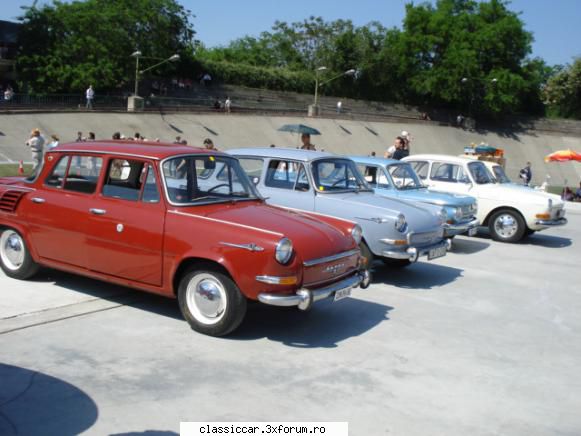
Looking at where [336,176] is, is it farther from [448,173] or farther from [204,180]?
[448,173]

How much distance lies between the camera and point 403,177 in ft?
38.3

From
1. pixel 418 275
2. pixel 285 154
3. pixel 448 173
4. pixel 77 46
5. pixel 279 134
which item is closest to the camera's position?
pixel 285 154

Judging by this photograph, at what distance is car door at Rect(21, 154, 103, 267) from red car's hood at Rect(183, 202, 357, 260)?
4.23 ft

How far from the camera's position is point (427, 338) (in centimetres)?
651

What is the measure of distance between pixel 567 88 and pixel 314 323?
7109 cm

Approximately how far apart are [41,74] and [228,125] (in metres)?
13.4

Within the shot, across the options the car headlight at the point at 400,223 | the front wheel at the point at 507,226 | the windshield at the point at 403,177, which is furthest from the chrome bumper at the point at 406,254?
the front wheel at the point at 507,226

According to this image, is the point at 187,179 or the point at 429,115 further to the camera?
the point at 429,115

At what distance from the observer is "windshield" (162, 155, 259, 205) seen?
634 cm

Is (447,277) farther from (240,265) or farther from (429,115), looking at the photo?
(429,115)

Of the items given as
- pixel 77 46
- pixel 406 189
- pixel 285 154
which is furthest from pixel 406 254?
pixel 77 46

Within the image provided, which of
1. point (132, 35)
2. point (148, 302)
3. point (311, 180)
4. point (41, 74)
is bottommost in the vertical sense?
point (148, 302)

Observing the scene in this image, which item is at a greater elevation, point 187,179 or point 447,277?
point 187,179

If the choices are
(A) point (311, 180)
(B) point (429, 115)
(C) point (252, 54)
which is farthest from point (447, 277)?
(C) point (252, 54)
